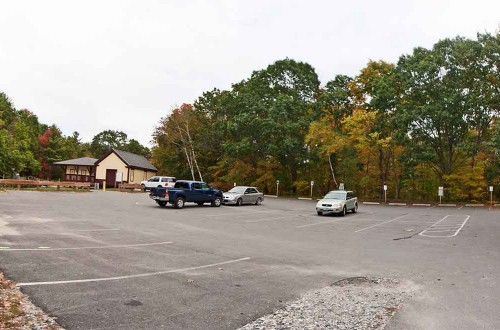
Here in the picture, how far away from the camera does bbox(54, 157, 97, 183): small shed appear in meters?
58.8

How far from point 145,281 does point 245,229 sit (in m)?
9.76

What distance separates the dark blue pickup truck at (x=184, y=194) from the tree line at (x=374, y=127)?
17.3 meters

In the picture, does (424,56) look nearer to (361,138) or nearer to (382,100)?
(382,100)

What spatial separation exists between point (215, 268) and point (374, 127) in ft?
118

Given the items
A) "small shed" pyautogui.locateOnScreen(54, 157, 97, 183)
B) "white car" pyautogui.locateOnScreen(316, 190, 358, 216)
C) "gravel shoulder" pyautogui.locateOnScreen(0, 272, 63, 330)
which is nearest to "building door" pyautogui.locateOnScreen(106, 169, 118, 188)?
"small shed" pyautogui.locateOnScreen(54, 157, 97, 183)

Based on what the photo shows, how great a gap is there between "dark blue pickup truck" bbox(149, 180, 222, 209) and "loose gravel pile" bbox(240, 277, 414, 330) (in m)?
18.4

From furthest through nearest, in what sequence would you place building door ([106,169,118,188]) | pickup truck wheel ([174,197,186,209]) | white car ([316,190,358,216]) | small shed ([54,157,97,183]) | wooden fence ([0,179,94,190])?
1. small shed ([54,157,97,183])
2. building door ([106,169,118,188])
3. wooden fence ([0,179,94,190])
4. pickup truck wheel ([174,197,186,209])
5. white car ([316,190,358,216])

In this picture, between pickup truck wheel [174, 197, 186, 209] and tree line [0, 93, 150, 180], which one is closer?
pickup truck wheel [174, 197, 186, 209]

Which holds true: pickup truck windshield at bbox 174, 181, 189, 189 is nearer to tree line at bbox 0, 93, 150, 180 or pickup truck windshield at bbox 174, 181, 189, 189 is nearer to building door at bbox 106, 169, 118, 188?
tree line at bbox 0, 93, 150, 180

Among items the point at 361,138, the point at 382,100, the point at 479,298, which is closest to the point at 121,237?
the point at 479,298

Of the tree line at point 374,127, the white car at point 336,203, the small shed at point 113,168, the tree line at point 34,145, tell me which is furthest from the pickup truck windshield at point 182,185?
the small shed at point 113,168

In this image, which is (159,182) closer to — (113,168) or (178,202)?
(113,168)

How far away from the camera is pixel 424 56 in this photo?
4000 centimetres

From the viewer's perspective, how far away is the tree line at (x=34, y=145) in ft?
153
